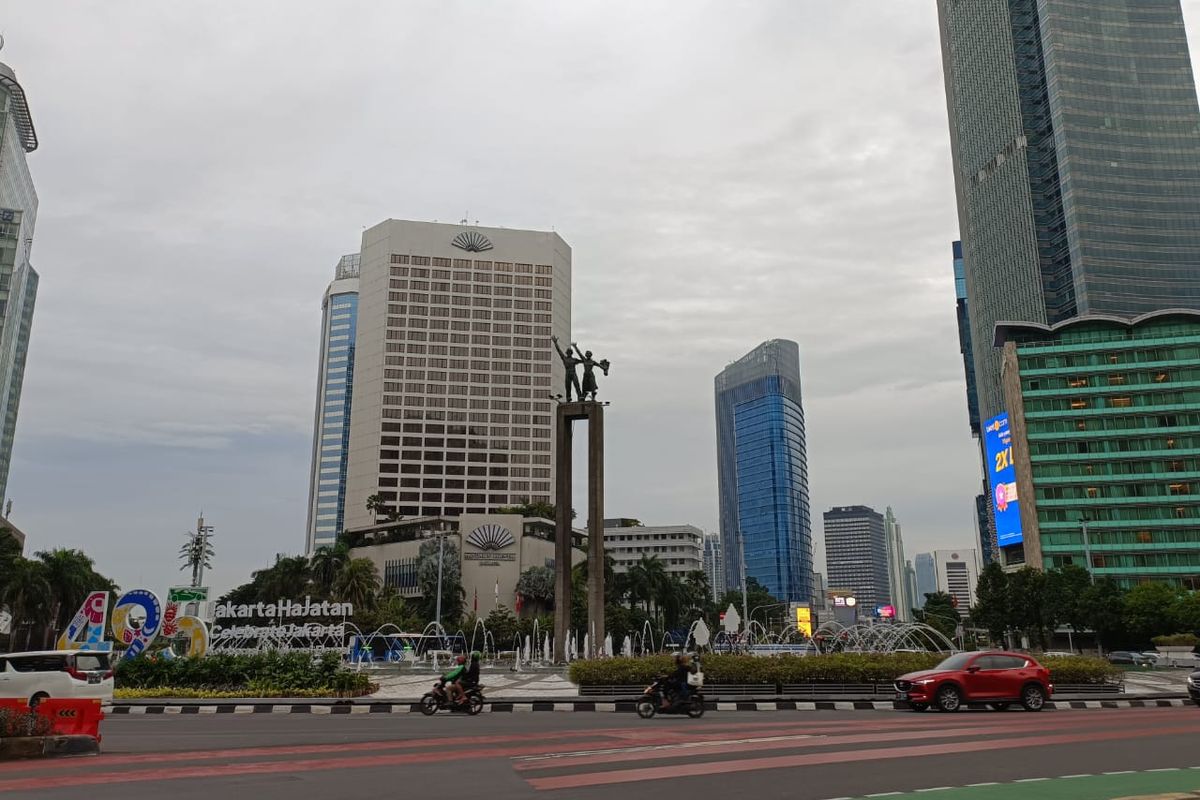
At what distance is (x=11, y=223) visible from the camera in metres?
119

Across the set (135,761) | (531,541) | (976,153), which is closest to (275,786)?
(135,761)

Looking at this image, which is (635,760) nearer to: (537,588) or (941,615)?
(537,588)

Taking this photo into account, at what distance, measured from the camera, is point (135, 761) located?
13.1 meters

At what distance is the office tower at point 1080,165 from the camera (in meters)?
142

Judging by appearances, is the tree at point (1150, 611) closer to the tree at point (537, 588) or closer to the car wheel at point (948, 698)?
the tree at point (537, 588)

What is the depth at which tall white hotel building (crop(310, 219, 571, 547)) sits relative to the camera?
15238 centimetres

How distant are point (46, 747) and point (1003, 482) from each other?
11740cm

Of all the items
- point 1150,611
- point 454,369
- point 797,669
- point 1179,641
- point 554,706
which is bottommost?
point 554,706

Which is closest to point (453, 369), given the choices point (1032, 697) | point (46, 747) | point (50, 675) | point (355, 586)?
point (355, 586)

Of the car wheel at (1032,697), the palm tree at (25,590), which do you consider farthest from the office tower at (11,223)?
the car wheel at (1032,697)

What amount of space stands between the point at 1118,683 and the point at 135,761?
27.0m

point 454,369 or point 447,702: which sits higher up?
point 454,369

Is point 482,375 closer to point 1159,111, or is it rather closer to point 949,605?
point 949,605

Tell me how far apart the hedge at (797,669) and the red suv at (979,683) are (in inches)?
98.3
